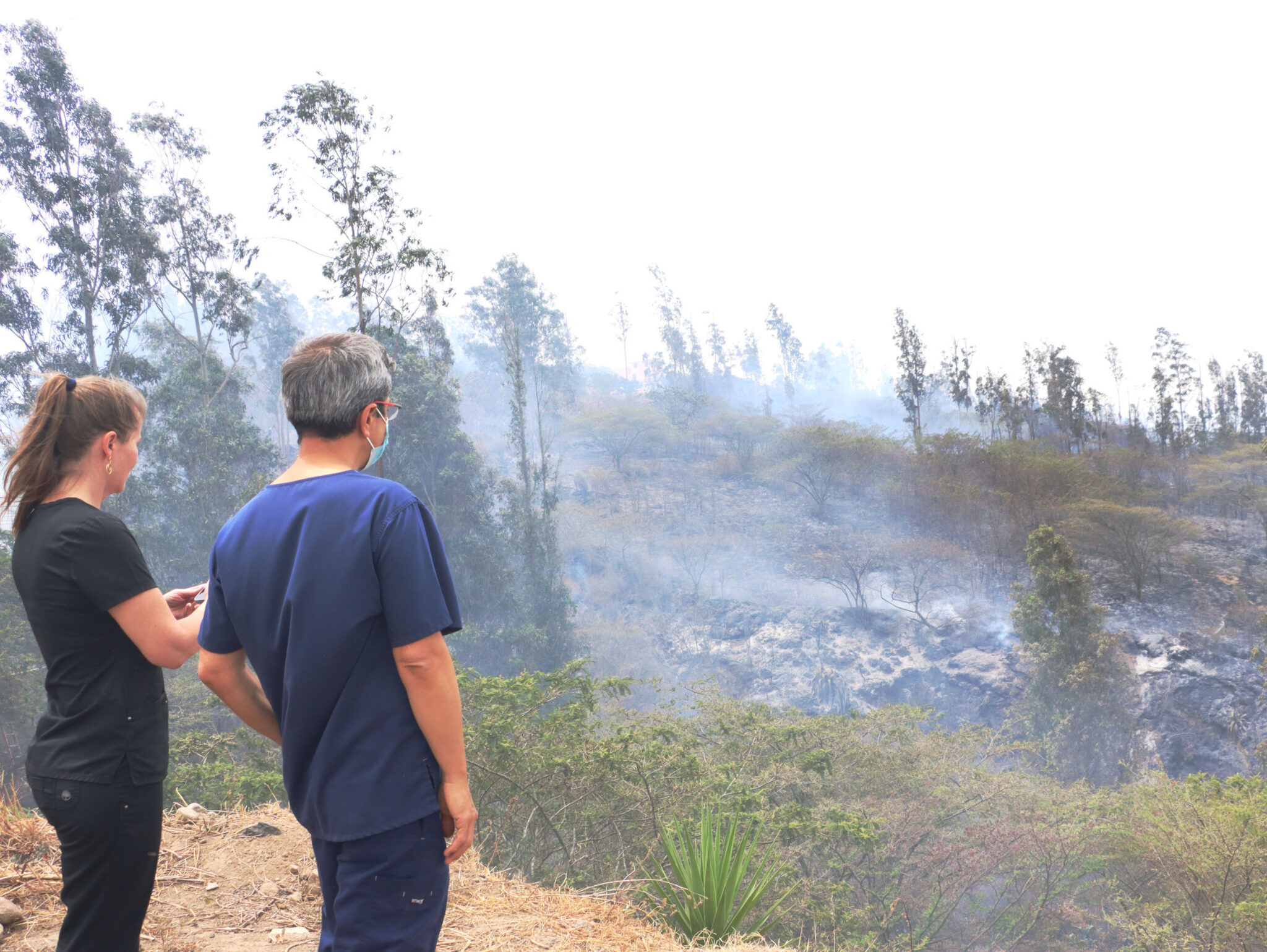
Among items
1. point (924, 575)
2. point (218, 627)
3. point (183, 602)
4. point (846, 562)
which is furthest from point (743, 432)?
point (218, 627)

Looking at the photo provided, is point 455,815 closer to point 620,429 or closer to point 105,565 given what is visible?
point 105,565

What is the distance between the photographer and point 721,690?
54.7ft

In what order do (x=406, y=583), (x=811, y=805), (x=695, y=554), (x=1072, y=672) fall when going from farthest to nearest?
(x=695, y=554) < (x=1072, y=672) < (x=811, y=805) < (x=406, y=583)

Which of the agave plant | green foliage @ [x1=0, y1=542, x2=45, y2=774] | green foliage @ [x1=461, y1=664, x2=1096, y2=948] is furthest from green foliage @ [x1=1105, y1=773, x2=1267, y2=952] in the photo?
green foliage @ [x1=0, y1=542, x2=45, y2=774]

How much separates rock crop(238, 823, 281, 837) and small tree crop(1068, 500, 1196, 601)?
16193 mm

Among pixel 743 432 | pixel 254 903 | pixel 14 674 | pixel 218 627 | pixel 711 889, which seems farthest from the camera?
pixel 743 432

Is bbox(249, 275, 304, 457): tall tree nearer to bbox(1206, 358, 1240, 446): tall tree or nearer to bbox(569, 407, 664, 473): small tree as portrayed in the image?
bbox(569, 407, 664, 473): small tree

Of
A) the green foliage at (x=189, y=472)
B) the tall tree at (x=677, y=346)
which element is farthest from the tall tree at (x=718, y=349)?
the green foliage at (x=189, y=472)

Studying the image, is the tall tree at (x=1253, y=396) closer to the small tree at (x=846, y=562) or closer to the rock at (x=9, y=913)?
the small tree at (x=846, y=562)

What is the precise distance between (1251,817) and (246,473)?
642 inches

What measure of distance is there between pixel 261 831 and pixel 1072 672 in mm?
12592

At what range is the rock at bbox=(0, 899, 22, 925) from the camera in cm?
173

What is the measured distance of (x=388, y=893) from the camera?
929 mm

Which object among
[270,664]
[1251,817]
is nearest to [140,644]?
[270,664]
